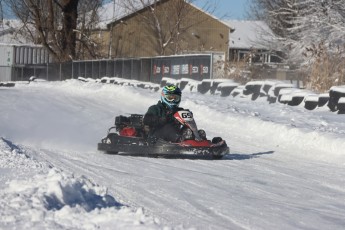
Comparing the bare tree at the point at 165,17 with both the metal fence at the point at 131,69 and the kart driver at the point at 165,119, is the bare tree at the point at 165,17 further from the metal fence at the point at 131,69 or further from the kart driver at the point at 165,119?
the kart driver at the point at 165,119

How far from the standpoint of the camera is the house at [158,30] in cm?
5258

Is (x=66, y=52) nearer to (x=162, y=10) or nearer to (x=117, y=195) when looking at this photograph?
(x=162, y=10)

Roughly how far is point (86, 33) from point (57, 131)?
135 ft

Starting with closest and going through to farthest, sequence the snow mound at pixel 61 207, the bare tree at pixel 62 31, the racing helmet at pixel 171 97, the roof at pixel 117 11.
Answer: the snow mound at pixel 61 207
the racing helmet at pixel 171 97
the bare tree at pixel 62 31
the roof at pixel 117 11

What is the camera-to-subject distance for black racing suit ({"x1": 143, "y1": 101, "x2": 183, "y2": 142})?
11.4m

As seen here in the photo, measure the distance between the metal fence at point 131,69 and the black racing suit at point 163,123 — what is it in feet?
50.3

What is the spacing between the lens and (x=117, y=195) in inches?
289

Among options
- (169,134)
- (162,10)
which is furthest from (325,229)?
(162,10)

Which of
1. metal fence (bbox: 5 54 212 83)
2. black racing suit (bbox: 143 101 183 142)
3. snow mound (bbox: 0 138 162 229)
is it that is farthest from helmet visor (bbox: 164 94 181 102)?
metal fence (bbox: 5 54 212 83)

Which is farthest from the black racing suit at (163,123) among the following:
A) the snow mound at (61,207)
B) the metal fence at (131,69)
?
the metal fence at (131,69)

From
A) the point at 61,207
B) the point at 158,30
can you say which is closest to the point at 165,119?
the point at 61,207

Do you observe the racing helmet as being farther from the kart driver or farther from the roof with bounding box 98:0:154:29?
the roof with bounding box 98:0:154:29

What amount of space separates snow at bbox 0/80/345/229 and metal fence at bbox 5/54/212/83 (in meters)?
8.31

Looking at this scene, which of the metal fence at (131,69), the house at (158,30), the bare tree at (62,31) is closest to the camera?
the metal fence at (131,69)
